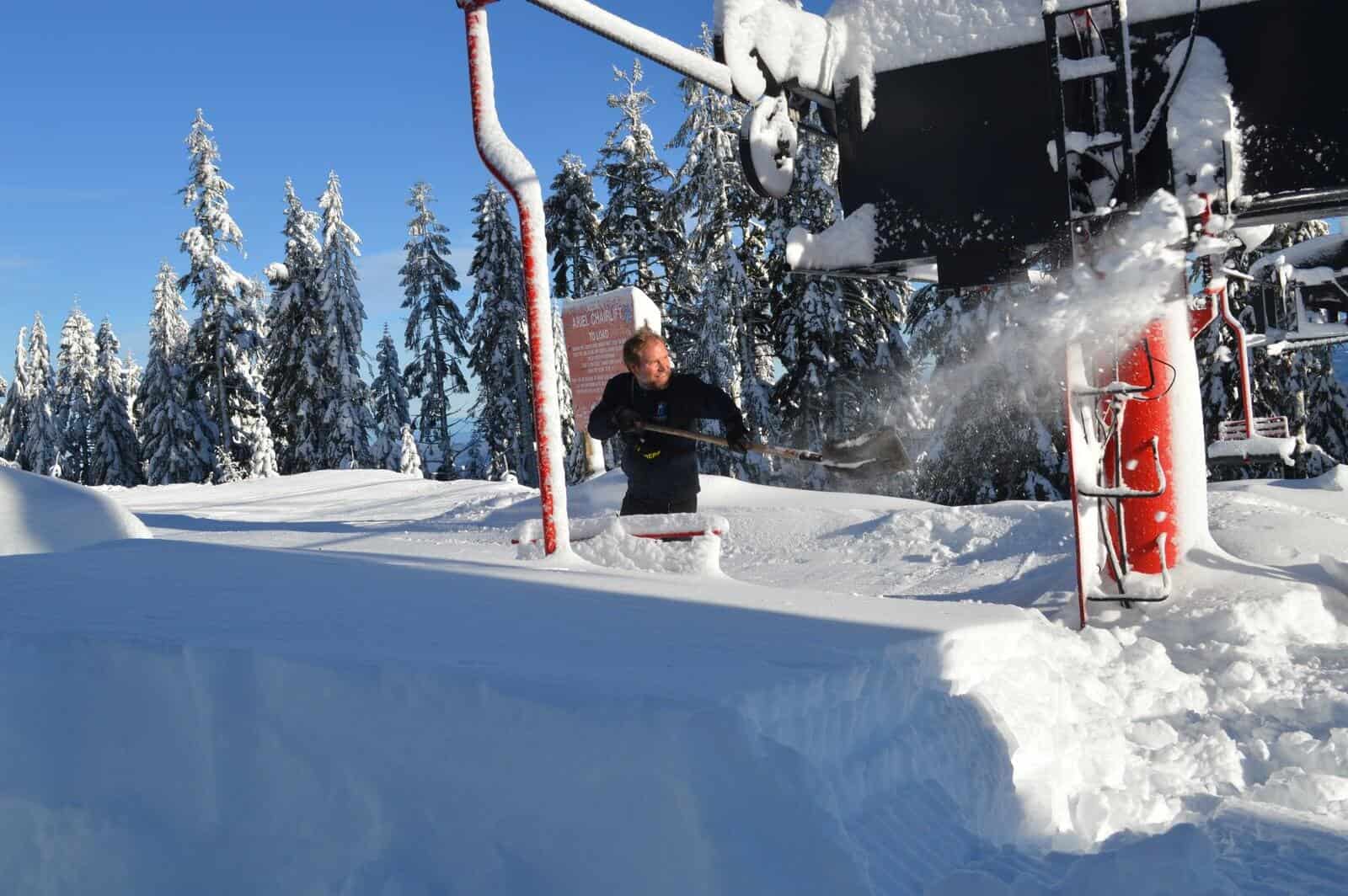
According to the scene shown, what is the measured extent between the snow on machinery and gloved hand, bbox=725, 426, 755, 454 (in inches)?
40.9

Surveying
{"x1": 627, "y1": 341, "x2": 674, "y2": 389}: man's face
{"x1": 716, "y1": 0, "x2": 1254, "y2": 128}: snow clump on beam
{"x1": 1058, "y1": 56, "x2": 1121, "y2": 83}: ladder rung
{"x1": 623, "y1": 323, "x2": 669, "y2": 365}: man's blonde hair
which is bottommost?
{"x1": 627, "y1": 341, "x2": 674, "y2": 389}: man's face

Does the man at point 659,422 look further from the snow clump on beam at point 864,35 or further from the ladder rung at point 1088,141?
the ladder rung at point 1088,141

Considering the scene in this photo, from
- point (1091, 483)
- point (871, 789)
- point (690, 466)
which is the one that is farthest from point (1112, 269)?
point (871, 789)

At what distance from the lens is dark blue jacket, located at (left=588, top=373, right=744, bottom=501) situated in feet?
18.4

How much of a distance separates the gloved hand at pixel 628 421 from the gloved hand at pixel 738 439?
49 cm

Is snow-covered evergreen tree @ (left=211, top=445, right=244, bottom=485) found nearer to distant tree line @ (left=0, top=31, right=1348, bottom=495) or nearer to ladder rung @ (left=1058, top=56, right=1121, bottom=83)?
distant tree line @ (left=0, top=31, right=1348, bottom=495)

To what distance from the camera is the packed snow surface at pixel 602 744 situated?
1.74 meters

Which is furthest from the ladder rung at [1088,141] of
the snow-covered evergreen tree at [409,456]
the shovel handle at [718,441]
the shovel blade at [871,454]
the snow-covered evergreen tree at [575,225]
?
the snow-covered evergreen tree at [409,456]

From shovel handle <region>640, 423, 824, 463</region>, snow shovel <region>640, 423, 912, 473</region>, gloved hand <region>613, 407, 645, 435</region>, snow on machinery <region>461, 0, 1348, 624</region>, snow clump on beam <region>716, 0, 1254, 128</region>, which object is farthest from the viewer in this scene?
snow shovel <region>640, 423, 912, 473</region>

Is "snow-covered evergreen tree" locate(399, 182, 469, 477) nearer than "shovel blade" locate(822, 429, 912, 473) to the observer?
No

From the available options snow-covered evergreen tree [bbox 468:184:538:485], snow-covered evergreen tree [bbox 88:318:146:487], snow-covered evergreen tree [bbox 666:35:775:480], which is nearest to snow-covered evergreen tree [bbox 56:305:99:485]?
snow-covered evergreen tree [bbox 88:318:146:487]

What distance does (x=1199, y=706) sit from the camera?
11.8 feet

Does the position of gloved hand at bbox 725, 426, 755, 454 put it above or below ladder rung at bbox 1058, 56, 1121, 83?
below

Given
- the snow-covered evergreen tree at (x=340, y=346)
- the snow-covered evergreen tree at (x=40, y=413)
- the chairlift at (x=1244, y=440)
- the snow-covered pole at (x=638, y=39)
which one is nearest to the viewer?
the snow-covered pole at (x=638, y=39)
